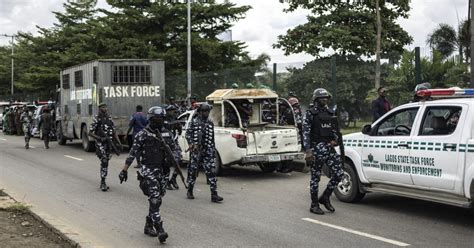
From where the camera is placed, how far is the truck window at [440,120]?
24.8 ft

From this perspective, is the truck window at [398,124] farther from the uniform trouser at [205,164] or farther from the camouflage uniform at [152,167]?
the camouflage uniform at [152,167]

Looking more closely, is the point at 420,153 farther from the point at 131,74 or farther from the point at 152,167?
the point at 131,74

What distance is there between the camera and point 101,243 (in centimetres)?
680

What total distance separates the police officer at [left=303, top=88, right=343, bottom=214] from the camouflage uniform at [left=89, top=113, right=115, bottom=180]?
453cm

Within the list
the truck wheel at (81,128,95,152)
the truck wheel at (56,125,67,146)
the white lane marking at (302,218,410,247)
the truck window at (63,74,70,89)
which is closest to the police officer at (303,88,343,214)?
the white lane marking at (302,218,410,247)

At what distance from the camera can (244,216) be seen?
8.42 meters

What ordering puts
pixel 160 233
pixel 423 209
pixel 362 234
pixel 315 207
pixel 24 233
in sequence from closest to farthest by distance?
pixel 160 233
pixel 24 233
pixel 362 234
pixel 315 207
pixel 423 209

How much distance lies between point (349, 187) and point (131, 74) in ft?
37.9

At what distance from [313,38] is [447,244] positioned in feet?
69.0

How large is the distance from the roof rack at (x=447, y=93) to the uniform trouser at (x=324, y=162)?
4.99 ft

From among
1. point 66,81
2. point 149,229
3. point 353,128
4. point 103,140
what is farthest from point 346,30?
point 149,229

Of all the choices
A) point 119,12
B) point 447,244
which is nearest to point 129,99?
point 447,244

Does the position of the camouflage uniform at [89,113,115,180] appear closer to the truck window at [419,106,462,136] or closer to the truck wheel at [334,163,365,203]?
the truck wheel at [334,163,365,203]

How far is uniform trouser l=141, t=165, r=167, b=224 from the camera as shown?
6.71 meters
